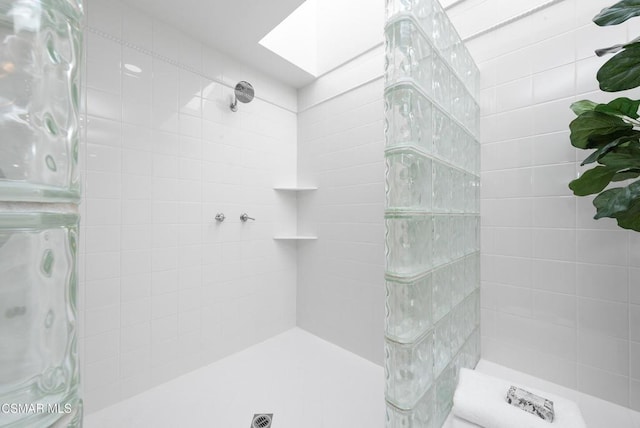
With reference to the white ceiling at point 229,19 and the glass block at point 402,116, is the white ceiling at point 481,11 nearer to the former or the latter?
the white ceiling at point 229,19

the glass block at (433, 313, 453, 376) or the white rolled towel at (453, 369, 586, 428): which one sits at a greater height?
the glass block at (433, 313, 453, 376)

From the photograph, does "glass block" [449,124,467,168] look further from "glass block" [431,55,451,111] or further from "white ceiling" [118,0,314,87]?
"white ceiling" [118,0,314,87]

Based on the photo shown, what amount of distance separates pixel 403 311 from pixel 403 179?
1.26 feet

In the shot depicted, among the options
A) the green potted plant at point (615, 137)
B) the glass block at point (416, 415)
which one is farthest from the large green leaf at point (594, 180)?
the glass block at point (416, 415)

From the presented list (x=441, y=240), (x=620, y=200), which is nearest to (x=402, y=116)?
(x=441, y=240)

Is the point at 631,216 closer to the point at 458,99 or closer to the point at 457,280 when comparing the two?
the point at 457,280

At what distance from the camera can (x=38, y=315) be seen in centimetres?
22

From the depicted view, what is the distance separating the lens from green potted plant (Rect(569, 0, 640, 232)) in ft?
2.42

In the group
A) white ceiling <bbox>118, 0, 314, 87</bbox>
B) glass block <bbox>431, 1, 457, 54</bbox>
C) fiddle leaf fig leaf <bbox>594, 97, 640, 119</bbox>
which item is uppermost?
white ceiling <bbox>118, 0, 314, 87</bbox>

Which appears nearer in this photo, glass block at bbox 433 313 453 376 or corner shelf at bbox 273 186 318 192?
glass block at bbox 433 313 453 376

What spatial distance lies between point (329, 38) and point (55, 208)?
2.39 meters

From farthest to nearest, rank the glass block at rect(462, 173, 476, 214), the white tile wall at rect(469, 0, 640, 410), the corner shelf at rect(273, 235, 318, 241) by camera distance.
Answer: the corner shelf at rect(273, 235, 318, 241) < the glass block at rect(462, 173, 476, 214) < the white tile wall at rect(469, 0, 640, 410)

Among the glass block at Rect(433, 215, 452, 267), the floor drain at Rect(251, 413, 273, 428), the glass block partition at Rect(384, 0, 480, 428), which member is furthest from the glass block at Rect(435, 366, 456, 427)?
the floor drain at Rect(251, 413, 273, 428)

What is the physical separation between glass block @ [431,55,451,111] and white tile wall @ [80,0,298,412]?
1.51m
